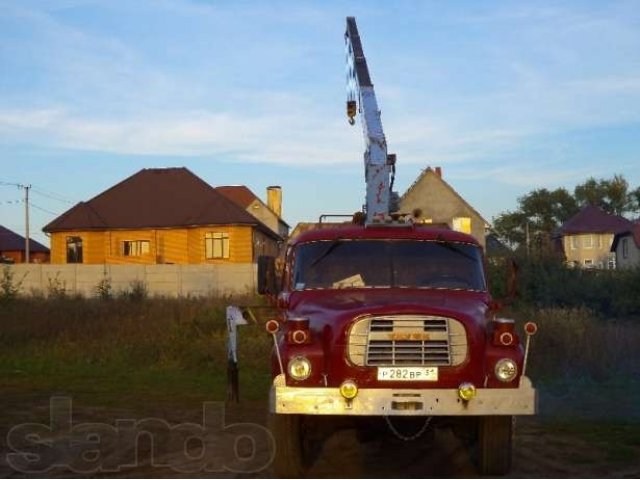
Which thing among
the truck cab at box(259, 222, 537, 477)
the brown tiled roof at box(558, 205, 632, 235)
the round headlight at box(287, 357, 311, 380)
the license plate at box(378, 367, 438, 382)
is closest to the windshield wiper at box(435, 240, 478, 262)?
the truck cab at box(259, 222, 537, 477)

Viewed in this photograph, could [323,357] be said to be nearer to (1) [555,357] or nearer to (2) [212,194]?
(1) [555,357]

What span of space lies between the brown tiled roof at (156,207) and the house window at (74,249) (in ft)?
2.74

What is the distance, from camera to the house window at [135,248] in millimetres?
49781

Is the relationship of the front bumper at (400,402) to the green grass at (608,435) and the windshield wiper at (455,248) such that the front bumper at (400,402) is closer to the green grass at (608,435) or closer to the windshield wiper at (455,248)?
the green grass at (608,435)

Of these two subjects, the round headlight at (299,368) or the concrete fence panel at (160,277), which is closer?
the round headlight at (299,368)

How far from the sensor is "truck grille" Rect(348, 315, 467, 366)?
777cm

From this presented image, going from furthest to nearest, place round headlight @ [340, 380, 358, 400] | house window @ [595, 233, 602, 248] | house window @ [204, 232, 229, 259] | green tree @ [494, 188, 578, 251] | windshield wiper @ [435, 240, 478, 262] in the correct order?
green tree @ [494, 188, 578, 251]
house window @ [595, 233, 602, 248]
house window @ [204, 232, 229, 259]
windshield wiper @ [435, 240, 478, 262]
round headlight @ [340, 380, 358, 400]

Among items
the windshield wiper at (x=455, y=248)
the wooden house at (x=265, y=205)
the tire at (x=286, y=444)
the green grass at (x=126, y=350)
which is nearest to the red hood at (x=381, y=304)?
the windshield wiper at (x=455, y=248)

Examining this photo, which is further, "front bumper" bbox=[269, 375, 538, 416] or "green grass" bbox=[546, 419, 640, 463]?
"green grass" bbox=[546, 419, 640, 463]

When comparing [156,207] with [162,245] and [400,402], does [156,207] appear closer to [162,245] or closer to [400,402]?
[162,245]

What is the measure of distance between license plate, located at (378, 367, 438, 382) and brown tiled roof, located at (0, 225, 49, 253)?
232 feet

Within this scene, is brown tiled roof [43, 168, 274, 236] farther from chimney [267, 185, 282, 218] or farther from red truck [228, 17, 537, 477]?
red truck [228, 17, 537, 477]

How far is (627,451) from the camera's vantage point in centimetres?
932

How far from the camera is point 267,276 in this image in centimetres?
985
